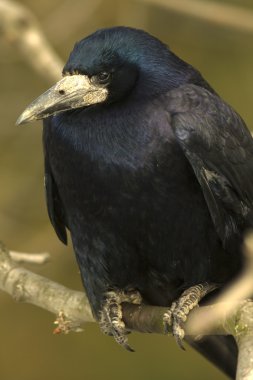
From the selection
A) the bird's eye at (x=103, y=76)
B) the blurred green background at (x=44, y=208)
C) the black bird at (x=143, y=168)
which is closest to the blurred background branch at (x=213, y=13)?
the blurred green background at (x=44, y=208)

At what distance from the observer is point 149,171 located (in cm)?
266

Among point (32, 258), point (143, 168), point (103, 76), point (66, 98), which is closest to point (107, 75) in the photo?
point (103, 76)

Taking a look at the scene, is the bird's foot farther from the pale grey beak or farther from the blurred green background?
the blurred green background

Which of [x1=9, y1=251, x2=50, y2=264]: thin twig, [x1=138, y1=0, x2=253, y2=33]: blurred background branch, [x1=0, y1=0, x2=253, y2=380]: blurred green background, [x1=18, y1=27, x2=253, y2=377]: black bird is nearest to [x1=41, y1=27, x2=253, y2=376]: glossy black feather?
[x1=18, y1=27, x2=253, y2=377]: black bird

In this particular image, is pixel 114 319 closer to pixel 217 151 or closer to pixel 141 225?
pixel 141 225

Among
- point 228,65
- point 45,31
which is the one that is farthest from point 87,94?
point 228,65

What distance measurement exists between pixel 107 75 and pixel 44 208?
2.04 m

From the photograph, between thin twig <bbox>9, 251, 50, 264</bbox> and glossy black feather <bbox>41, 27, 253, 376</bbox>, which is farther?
thin twig <bbox>9, 251, 50, 264</bbox>

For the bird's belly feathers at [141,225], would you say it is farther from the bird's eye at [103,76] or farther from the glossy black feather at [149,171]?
the bird's eye at [103,76]

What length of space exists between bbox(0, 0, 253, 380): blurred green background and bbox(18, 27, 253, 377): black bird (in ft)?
5.69

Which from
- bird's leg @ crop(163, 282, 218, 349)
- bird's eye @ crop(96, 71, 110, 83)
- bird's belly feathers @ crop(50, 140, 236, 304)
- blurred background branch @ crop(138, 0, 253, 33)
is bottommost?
Result: bird's leg @ crop(163, 282, 218, 349)

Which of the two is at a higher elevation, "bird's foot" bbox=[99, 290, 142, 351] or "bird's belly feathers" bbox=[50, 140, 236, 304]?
"bird's belly feathers" bbox=[50, 140, 236, 304]

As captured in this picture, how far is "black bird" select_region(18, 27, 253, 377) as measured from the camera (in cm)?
267

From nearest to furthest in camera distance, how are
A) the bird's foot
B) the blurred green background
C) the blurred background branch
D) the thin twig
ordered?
the bird's foot → the thin twig → the blurred background branch → the blurred green background
